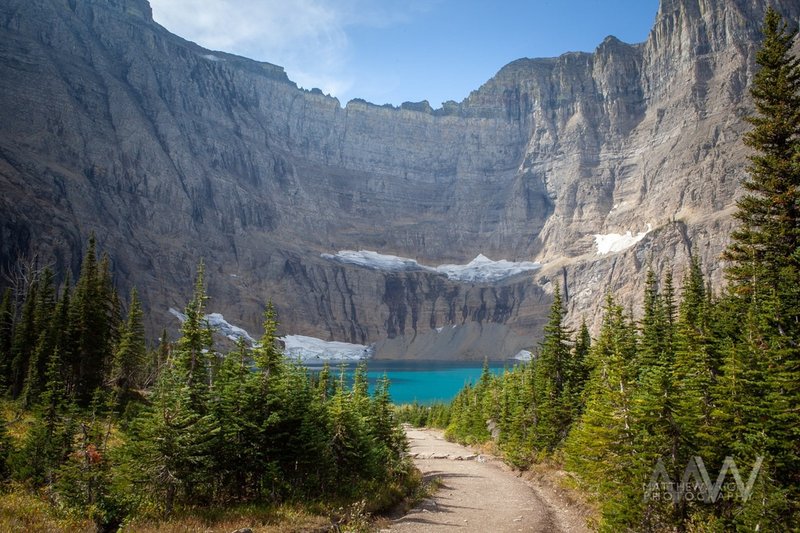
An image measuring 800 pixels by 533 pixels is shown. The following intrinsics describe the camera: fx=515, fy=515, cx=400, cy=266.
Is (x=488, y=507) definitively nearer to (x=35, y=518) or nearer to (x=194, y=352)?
(x=194, y=352)

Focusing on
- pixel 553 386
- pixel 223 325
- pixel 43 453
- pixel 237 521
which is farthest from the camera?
pixel 223 325

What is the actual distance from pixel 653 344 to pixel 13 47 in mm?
234753

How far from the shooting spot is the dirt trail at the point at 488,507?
54.1 ft

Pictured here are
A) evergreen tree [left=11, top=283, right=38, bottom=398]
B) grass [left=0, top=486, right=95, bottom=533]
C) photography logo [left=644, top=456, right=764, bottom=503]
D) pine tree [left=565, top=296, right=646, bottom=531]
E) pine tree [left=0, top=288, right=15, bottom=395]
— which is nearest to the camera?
grass [left=0, top=486, right=95, bottom=533]

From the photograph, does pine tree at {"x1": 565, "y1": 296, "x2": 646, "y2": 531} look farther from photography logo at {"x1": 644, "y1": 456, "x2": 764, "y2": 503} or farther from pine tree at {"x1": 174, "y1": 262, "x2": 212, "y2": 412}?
pine tree at {"x1": 174, "y1": 262, "x2": 212, "y2": 412}

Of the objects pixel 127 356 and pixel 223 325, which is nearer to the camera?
pixel 127 356

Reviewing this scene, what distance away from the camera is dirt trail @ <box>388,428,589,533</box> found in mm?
16500

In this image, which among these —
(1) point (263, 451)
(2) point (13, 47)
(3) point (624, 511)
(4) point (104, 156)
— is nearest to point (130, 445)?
(1) point (263, 451)

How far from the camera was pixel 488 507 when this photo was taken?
64.0ft

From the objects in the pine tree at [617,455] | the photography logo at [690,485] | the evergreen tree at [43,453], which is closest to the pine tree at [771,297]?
the photography logo at [690,485]

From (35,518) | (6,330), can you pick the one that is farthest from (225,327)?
(35,518)

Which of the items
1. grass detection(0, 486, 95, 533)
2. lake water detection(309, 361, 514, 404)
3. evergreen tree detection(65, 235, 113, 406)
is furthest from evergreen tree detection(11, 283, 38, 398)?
lake water detection(309, 361, 514, 404)

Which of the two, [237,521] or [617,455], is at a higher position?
[617,455]

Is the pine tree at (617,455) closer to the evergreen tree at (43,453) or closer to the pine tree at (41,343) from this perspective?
the evergreen tree at (43,453)
